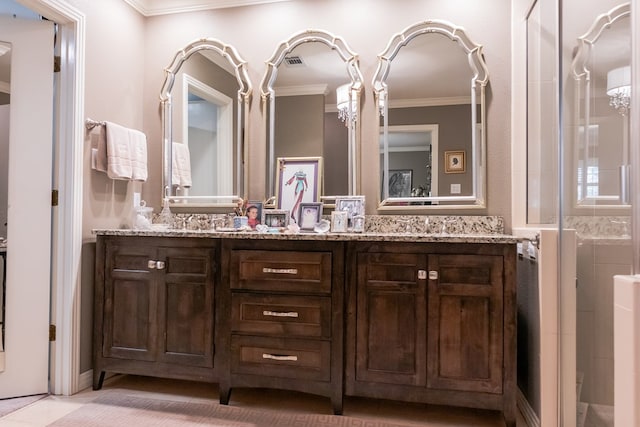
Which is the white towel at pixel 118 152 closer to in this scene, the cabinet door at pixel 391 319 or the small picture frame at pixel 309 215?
the small picture frame at pixel 309 215

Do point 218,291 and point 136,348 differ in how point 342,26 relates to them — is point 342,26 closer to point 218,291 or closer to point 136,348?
point 218,291

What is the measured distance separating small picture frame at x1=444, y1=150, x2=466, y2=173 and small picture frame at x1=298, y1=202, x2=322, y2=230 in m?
0.83

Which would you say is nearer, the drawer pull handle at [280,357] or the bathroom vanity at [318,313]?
the bathroom vanity at [318,313]

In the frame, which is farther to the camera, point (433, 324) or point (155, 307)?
point (155, 307)

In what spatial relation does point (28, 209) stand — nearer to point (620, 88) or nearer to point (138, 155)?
point (138, 155)

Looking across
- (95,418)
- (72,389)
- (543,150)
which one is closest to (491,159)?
(543,150)

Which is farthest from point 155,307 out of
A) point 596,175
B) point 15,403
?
point 596,175

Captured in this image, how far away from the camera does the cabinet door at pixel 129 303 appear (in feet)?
7.68

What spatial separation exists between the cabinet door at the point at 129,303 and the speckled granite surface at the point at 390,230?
146mm

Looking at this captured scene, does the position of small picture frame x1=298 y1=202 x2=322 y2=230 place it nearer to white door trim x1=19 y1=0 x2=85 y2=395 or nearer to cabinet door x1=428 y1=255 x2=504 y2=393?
cabinet door x1=428 y1=255 x2=504 y2=393

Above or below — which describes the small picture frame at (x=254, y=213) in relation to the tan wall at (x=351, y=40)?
below

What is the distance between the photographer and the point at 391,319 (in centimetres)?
206

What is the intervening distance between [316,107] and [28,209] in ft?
5.92

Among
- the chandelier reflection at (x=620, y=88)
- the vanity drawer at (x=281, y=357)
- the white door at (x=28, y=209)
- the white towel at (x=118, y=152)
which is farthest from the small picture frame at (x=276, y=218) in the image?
the chandelier reflection at (x=620, y=88)
